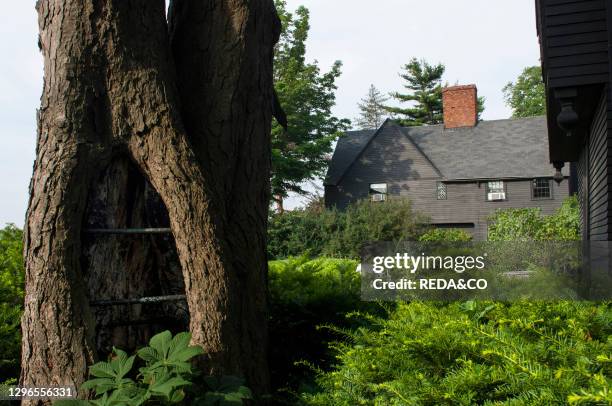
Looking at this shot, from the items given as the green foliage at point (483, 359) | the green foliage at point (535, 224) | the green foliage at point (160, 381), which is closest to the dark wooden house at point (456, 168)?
the green foliage at point (535, 224)

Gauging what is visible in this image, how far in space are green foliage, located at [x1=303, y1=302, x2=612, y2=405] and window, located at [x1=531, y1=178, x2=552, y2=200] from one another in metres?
36.2

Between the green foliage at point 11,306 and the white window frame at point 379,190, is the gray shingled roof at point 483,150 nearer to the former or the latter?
the white window frame at point 379,190

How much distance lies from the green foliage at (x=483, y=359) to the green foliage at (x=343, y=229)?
99.4 feet

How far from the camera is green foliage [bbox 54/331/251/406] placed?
266 centimetres

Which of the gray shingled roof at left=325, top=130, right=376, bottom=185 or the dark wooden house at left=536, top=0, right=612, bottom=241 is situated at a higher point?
the gray shingled roof at left=325, top=130, right=376, bottom=185

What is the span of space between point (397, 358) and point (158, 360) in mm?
1138

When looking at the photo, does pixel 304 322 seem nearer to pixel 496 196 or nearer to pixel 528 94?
pixel 496 196

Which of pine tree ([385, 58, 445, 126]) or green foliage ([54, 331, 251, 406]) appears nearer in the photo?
green foliage ([54, 331, 251, 406])

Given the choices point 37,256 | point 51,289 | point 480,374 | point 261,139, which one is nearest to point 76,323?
point 51,289

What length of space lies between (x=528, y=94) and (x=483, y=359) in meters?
64.6

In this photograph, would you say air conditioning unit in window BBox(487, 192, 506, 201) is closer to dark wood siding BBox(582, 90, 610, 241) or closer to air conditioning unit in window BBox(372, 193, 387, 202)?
air conditioning unit in window BBox(372, 193, 387, 202)

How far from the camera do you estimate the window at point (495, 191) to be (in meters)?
37.9

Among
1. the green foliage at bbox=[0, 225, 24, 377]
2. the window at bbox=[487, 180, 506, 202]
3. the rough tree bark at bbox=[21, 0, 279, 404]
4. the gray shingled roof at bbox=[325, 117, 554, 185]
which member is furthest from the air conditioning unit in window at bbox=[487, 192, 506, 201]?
the rough tree bark at bbox=[21, 0, 279, 404]

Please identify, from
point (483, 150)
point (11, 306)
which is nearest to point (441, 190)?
point (483, 150)
